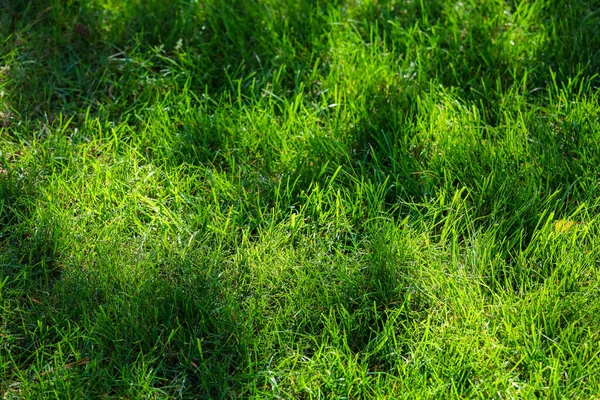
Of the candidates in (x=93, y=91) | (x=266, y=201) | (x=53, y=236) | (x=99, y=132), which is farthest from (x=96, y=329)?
(x=93, y=91)

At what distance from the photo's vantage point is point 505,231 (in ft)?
9.59

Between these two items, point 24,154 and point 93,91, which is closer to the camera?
point 24,154

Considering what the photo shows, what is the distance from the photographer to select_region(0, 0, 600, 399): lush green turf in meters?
2.59

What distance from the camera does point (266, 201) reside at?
10.2ft

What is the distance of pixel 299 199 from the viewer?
123 inches

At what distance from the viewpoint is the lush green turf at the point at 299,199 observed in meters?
2.59

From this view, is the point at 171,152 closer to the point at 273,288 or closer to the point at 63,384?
the point at 273,288

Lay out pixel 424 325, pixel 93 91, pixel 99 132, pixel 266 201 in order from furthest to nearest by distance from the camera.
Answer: pixel 93 91 → pixel 99 132 → pixel 266 201 → pixel 424 325

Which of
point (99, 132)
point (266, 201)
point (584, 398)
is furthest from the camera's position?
point (99, 132)

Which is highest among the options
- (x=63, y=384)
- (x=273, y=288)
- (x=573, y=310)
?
(x=573, y=310)

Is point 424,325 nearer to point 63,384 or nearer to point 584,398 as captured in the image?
point 584,398

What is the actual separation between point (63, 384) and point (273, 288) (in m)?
0.75

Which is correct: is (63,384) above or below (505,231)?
below

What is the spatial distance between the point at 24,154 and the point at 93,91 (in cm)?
51
